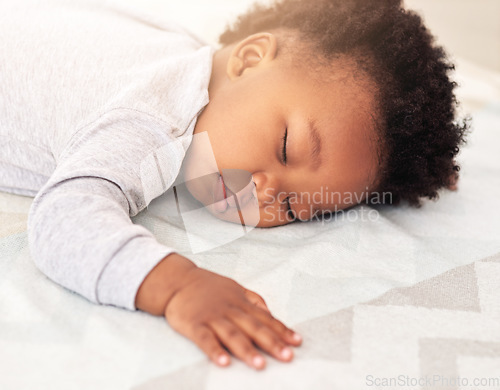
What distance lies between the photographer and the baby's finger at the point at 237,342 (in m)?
0.54

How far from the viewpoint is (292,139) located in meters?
0.82

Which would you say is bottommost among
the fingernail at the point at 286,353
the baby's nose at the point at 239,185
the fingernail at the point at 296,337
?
the fingernail at the point at 286,353

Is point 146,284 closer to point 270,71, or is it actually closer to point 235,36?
point 270,71

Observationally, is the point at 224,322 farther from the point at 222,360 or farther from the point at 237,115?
the point at 237,115

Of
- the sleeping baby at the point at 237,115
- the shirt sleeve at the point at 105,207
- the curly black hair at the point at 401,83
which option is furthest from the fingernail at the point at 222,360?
the curly black hair at the point at 401,83

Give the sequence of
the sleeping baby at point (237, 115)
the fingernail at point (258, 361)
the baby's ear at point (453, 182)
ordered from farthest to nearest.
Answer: the baby's ear at point (453, 182), the sleeping baby at point (237, 115), the fingernail at point (258, 361)

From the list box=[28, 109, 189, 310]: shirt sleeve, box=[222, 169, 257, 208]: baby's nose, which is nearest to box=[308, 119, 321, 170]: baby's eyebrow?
box=[222, 169, 257, 208]: baby's nose

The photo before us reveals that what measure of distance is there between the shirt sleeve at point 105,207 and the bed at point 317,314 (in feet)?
0.12

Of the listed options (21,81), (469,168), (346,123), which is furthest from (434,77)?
(21,81)

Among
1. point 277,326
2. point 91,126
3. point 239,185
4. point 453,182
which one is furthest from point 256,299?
point 453,182

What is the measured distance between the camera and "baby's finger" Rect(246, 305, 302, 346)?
577 mm

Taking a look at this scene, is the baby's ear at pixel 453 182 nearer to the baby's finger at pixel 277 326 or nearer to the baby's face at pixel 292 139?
the baby's face at pixel 292 139

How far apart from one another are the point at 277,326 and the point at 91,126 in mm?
435

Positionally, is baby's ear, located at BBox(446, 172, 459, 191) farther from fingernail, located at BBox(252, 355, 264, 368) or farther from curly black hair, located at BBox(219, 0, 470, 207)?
fingernail, located at BBox(252, 355, 264, 368)
